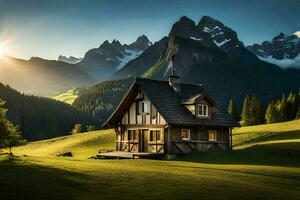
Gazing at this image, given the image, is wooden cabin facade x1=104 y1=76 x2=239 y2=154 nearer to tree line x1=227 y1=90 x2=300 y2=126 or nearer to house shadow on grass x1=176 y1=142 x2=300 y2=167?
house shadow on grass x1=176 y1=142 x2=300 y2=167

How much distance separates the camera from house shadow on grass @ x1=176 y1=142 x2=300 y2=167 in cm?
4634

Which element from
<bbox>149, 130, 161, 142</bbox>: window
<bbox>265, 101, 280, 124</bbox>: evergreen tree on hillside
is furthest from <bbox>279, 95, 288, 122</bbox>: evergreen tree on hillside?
<bbox>149, 130, 161, 142</bbox>: window

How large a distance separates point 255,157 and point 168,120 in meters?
11.2

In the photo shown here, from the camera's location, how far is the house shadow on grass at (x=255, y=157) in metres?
46.3

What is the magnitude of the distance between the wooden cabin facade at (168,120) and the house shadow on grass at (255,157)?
11.5ft

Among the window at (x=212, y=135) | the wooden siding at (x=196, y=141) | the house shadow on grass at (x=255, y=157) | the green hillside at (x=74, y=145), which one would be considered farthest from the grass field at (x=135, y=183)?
the green hillside at (x=74, y=145)

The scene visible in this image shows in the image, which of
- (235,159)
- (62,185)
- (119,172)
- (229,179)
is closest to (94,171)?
(119,172)

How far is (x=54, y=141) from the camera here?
105 m

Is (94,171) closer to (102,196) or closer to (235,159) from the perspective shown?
(102,196)

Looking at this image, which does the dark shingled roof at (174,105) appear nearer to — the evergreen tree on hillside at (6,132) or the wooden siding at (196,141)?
the wooden siding at (196,141)

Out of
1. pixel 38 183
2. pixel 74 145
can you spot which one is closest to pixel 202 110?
pixel 74 145

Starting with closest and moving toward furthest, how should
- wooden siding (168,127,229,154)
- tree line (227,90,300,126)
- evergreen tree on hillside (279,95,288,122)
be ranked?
1. wooden siding (168,127,229,154)
2. tree line (227,90,300,126)
3. evergreen tree on hillside (279,95,288,122)

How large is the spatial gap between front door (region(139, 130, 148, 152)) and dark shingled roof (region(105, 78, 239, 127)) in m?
4.79

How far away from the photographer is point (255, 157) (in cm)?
4888
